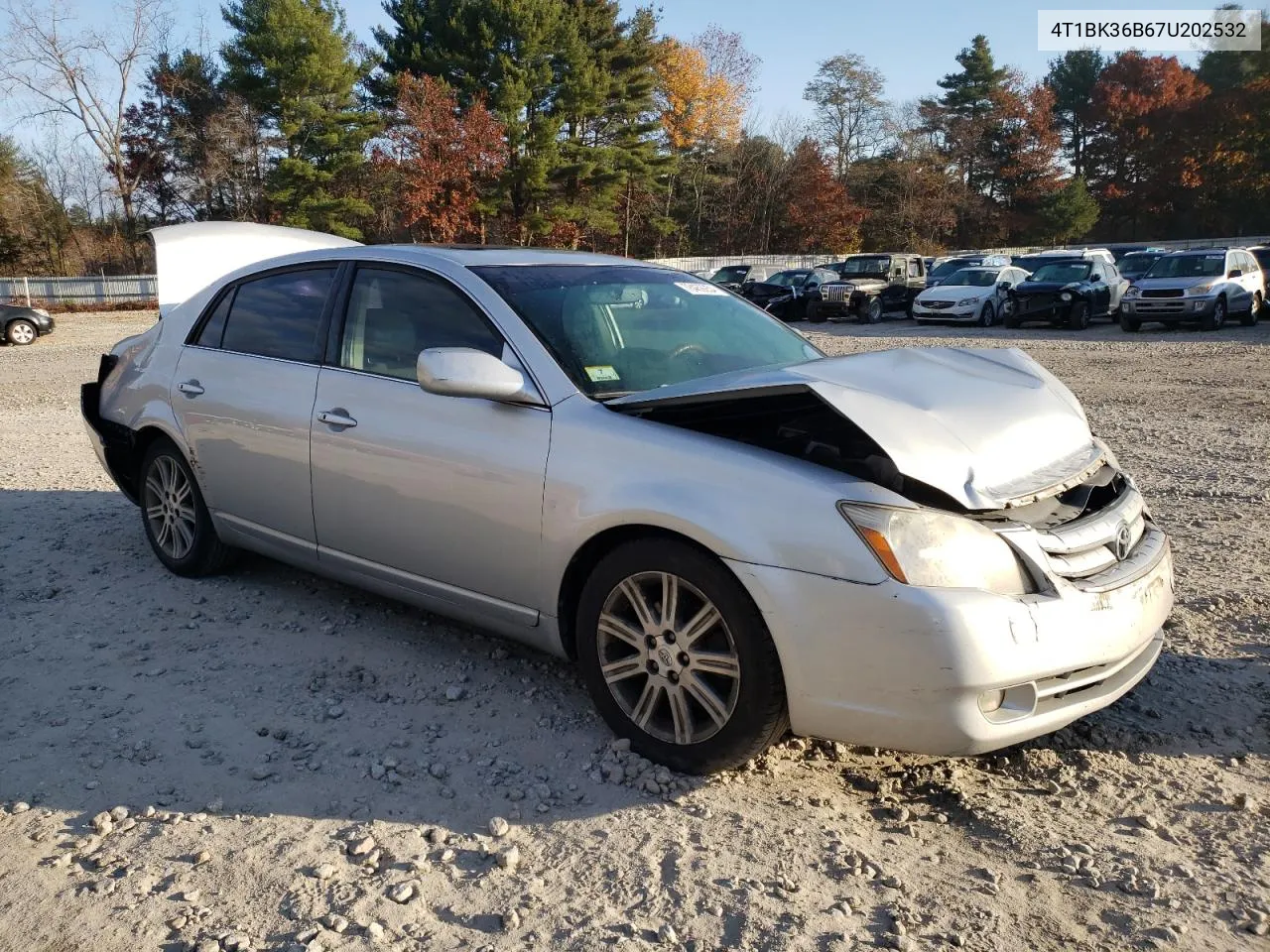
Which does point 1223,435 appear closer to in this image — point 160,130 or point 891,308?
point 891,308

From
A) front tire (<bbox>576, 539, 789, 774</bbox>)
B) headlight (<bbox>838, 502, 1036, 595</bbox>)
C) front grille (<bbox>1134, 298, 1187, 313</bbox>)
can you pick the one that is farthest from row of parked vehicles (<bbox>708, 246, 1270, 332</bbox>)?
headlight (<bbox>838, 502, 1036, 595</bbox>)

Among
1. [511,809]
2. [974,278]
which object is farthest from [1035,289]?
[511,809]

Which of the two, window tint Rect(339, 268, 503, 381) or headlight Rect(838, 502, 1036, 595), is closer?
headlight Rect(838, 502, 1036, 595)

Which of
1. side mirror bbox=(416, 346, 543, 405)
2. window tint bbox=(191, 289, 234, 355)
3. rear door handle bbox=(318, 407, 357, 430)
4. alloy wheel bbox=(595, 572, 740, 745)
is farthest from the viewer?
window tint bbox=(191, 289, 234, 355)

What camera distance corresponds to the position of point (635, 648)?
3.15 m

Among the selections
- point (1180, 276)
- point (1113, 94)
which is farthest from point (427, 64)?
point (1113, 94)

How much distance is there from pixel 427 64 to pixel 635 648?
141 ft

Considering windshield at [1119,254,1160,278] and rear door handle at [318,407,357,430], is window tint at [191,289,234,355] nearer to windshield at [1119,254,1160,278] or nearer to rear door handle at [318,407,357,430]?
rear door handle at [318,407,357,430]

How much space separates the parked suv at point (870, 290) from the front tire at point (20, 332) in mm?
19281

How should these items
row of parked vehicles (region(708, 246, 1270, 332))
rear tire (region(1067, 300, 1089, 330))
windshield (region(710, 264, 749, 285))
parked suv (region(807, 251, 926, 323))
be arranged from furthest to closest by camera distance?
windshield (region(710, 264, 749, 285))
parked suv (region(807, 251, 926, 323))
rear tire (region(1067, 300, 1089, 330))
row of parked vehicles (region(708, 246, 1270, 332))

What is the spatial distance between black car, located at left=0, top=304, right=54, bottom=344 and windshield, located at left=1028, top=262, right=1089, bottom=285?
77.0 ft

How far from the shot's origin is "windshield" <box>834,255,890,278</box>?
27547 mm

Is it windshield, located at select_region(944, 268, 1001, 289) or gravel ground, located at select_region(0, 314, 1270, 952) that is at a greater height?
windshield, located at select_region(944, 268, 1001, 289)

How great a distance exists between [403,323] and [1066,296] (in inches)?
856
